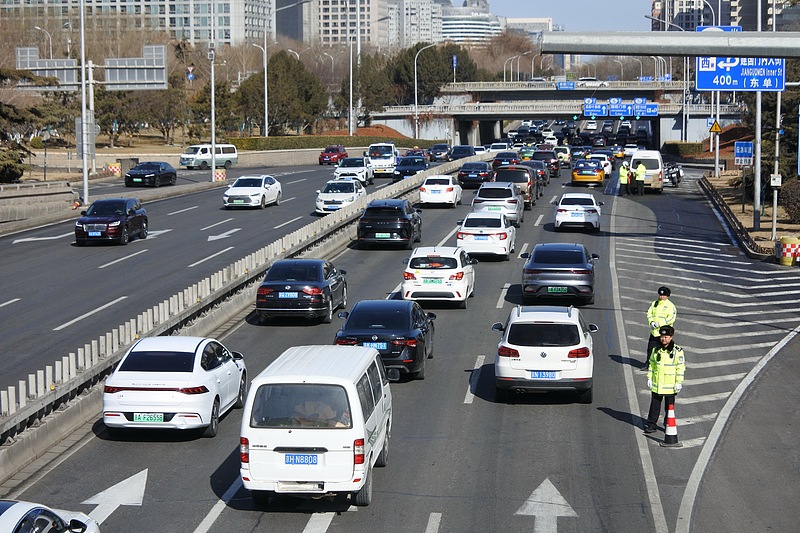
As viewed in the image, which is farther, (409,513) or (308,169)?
(308,169)

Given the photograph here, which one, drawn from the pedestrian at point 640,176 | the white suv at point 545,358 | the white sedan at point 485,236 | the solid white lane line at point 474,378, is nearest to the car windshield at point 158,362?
the solid white lane line at point 474,378

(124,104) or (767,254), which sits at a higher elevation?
(124,104)

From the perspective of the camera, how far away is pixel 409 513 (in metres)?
13.2

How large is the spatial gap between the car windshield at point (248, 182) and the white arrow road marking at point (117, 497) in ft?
120

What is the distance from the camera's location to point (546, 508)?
530 inches

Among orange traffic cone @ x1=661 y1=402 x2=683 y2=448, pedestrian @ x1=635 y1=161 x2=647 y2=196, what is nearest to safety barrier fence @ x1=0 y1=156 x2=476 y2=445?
orange traffic cone @ x1=661 y1=402 x2=683 y2=448

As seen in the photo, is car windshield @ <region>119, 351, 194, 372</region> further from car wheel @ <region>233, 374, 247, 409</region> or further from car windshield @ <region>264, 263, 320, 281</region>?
car windshield @ <region>264, 263, 320, 281</region>

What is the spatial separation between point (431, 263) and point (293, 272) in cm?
353

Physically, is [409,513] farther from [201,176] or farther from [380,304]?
[201,176]

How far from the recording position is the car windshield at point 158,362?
16516mm

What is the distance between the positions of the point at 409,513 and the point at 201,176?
59944mm

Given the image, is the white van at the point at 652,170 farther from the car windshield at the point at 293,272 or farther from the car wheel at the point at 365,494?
the car wheel at the point at 365,494

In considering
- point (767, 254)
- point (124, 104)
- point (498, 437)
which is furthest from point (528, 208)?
point (124, 104)

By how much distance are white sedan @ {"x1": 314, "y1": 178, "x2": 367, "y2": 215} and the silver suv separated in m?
5.51
